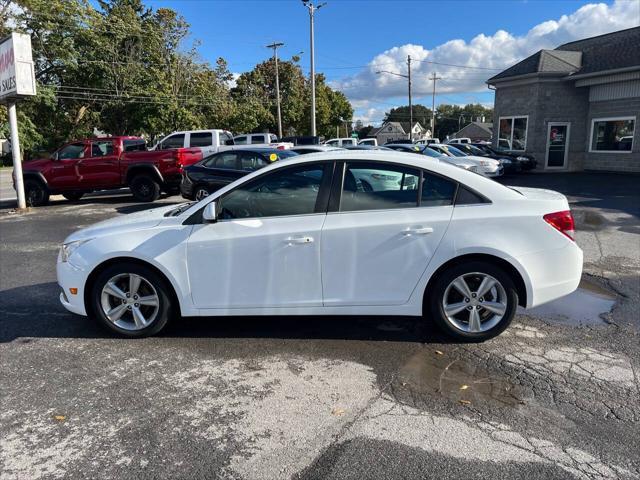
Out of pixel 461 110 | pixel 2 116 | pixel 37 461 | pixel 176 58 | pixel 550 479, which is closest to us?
pixel 550 479

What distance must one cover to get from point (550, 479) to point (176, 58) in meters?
48.2

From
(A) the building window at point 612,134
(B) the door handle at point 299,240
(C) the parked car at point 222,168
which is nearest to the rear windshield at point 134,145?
(C) the parked car at point 222,168

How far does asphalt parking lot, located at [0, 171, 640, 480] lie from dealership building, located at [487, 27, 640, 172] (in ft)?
68.3

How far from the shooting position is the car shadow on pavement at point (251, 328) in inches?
178

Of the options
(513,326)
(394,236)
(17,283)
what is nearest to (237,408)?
(394,236)

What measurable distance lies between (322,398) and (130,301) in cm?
204

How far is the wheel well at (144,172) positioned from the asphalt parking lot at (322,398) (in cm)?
938

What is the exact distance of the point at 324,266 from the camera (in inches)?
162

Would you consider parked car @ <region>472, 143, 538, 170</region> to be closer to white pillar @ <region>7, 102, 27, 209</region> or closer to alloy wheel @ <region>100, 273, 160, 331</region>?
white pillar @ <region>7, 102, 27, 209</region>

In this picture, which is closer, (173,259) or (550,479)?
(550,479)

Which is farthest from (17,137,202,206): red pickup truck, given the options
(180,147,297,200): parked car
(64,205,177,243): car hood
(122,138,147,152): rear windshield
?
(64,205,177,243): car hood

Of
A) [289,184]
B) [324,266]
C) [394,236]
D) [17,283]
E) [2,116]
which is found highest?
[2,116]

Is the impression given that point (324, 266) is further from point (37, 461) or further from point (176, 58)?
point (176, 58)

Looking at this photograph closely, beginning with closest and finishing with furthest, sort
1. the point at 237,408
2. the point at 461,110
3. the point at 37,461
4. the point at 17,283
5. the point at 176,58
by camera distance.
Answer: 1. the point at 37,461
2. the point at 237,408
3. the point at 17,283
4. the point at 176,58
5. the point at 461,110
